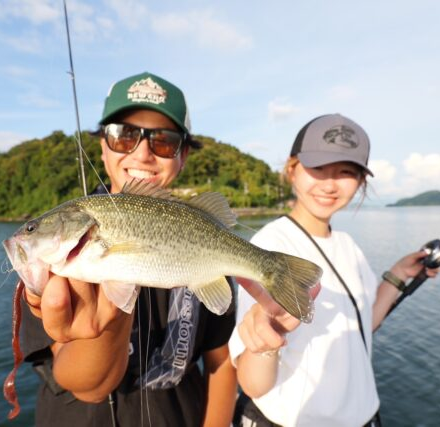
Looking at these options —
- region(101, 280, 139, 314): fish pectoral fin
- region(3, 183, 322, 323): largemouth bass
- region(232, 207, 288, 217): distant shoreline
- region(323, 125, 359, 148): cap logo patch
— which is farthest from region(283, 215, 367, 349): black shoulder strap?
region(232, 207, 288, 217): distant shoreline

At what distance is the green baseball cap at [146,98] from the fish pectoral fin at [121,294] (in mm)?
1453

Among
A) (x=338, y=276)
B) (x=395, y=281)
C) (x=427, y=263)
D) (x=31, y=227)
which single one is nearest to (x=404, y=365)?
(x=427, y=263)

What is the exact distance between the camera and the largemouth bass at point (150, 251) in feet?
5.23

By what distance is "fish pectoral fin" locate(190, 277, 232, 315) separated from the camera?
186cm

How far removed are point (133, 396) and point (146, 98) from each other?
2.14 m

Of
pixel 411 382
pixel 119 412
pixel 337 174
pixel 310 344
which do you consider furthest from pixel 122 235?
pixel 411 382

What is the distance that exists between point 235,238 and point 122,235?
2.04ft

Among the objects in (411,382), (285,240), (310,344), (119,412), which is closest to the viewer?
(119,412)

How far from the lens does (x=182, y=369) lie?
2.38m

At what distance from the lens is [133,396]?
229 cm

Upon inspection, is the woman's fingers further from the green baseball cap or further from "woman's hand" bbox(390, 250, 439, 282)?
"woman's hand" bbox(390, 250, 439, 282)

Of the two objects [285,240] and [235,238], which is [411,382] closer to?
[285,240]

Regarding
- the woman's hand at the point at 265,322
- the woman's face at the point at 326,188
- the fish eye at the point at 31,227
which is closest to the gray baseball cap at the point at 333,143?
the woman's face at the point at 326,188

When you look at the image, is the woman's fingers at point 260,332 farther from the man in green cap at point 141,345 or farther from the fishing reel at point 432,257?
the fishing reel at point 432,257
